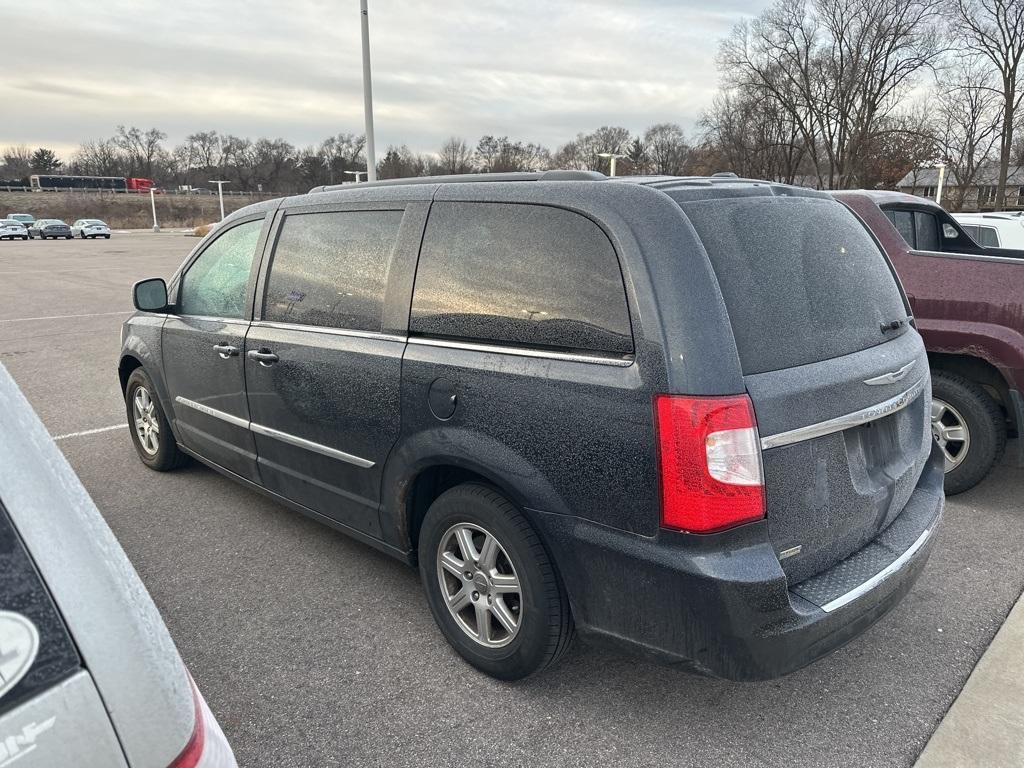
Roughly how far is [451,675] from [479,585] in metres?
0.40

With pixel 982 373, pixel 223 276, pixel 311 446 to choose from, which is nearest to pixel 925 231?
pixel 982 373

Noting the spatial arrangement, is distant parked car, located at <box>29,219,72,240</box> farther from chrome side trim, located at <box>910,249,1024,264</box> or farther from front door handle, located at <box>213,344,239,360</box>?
chrome side trim, located at <box>910,249,1024,264</box>

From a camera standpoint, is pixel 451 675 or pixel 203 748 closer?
pixel 203 748

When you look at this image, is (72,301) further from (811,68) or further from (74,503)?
(811,68)

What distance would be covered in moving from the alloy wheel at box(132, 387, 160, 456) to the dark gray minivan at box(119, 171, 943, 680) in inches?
78.3

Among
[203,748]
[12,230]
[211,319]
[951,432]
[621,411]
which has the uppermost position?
[12,230]

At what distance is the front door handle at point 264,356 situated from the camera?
3.52 meters

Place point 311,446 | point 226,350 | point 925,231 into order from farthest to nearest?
point 925,231 < point 226,350 < point 311,446

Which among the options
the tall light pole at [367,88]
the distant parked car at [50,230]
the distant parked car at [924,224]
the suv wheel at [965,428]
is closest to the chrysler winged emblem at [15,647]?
the suv wheel at [965,428]

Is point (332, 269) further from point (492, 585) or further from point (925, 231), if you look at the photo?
point (925, 231)

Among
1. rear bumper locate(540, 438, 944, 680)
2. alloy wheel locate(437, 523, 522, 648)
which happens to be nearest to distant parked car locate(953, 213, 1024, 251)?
rear bumper locate(540, 438, 944, 680)

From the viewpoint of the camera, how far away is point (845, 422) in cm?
241

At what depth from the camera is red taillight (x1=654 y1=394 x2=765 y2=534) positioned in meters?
2.12

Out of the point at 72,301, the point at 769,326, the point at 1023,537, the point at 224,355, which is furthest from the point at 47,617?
the point at 72,301
